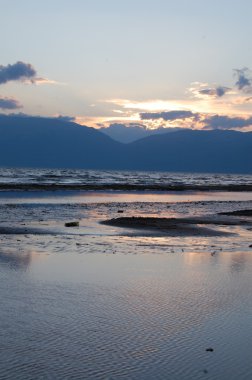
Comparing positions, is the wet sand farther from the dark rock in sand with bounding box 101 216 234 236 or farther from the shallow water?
the dark rock in sand with bounding box 101 216 234 236

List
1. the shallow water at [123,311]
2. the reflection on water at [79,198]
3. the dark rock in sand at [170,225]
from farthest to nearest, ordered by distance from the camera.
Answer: the reflection on water at [79,198] < the dark rock in sand at [170,225] < the shallow water at [123,311]

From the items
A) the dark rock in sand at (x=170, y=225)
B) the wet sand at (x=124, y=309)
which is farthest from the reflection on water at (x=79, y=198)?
the wet sand at (x=124, y=309)

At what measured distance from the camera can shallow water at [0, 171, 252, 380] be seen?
→ 831 centimetres

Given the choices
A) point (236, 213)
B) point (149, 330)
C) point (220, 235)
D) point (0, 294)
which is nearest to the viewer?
point (149, 330)

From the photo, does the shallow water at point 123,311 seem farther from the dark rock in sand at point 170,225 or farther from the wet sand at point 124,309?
the dark rock in sand at point 170,225

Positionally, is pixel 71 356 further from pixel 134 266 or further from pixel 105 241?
pixel 105 241

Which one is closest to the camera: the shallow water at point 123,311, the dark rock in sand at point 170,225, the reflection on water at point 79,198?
the shallow water at point 123,311

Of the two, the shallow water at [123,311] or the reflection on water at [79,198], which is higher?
the shallow water at [123,311]

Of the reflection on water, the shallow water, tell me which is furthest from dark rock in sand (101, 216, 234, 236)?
the reflection on water

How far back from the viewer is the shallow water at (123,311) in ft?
27.3

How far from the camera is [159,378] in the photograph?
25.8 feet

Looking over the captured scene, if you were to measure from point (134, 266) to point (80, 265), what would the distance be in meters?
1.67

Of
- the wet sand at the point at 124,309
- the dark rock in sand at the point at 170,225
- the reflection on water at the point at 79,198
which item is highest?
the wet sand at the point at 124,309

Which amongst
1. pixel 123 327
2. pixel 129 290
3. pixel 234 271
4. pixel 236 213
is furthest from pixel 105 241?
pixel 236 213
